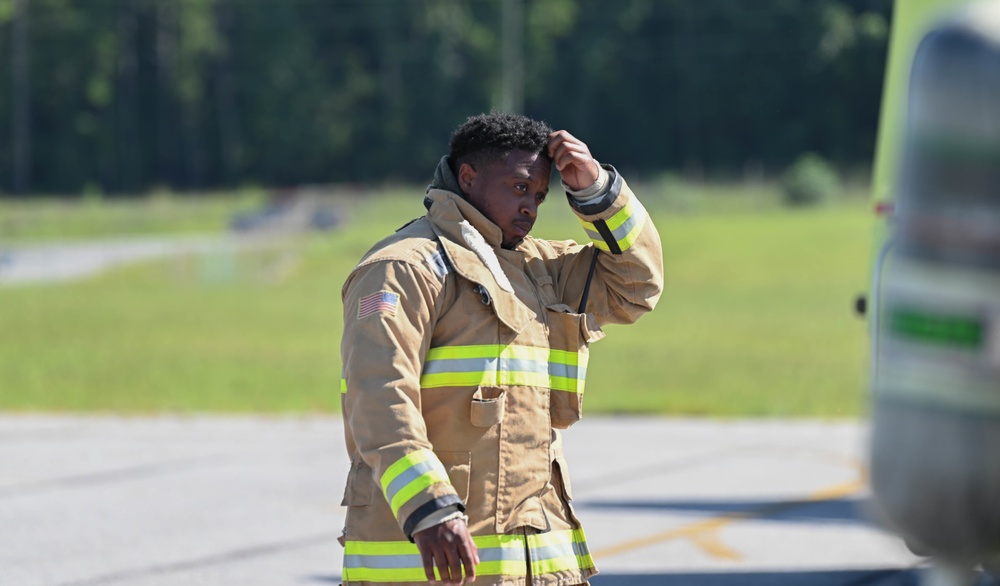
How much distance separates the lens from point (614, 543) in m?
7.93

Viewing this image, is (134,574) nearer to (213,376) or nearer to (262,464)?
(262,464)

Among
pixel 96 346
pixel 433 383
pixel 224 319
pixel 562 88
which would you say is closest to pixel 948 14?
pixel 433 383

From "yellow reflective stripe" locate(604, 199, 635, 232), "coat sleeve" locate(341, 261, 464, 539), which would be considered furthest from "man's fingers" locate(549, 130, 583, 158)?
"coat sleeve" locate(341, 261, 464, 539)

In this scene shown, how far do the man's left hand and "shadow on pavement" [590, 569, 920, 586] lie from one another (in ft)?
11.4

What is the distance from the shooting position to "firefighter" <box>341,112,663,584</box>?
3418mm

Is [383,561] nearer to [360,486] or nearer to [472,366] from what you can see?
[360,486]

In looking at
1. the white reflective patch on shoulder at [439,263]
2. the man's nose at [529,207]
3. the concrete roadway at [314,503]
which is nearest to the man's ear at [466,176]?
the man's nose at [529,207]

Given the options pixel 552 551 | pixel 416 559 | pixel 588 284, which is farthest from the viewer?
pixel 588 284

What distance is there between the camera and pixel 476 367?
11.9ft

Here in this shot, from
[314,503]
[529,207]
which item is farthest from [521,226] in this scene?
[314,503]

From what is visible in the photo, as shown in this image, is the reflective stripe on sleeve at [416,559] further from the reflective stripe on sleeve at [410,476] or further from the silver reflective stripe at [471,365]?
the silver reflective stripe at [471,365]

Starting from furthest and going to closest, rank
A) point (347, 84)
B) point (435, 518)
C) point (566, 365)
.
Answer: point (347, 84) → point (566, 365) → point (435, 518)

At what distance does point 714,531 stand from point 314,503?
2.49m

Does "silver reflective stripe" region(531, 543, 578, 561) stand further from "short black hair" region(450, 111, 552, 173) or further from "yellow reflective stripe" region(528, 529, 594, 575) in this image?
"short black hair" region(450, 111, 552, 173)
